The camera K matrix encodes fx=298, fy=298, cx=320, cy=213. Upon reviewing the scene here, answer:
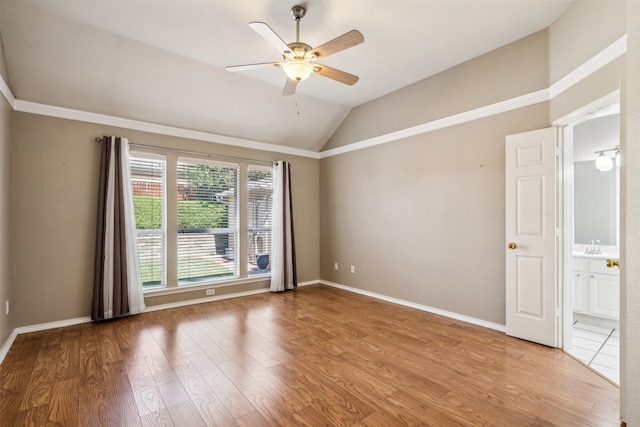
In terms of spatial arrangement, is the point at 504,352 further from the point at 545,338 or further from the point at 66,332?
the point at 66,332

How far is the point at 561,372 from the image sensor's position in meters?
2.55

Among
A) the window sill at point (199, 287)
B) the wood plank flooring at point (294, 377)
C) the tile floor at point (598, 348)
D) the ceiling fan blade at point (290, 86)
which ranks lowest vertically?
the tile floor at point (598, 348)

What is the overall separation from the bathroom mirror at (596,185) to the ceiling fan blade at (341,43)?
12.5 feet

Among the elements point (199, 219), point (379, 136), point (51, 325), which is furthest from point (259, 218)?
point (51, 325)

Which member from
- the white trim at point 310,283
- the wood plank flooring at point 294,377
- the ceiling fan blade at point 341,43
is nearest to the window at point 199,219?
the white trim at point 310,283

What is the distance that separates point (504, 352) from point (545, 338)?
20.4 inches

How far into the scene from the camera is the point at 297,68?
2545mm

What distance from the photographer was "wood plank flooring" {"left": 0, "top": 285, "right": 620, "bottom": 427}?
201cm

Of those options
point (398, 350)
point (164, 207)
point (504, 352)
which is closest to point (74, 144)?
point (164, 207)

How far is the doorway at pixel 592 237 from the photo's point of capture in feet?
9.94

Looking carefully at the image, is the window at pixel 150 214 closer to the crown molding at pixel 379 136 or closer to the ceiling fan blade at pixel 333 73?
the crown molding at pixel 379 136

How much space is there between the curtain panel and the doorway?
5087mm

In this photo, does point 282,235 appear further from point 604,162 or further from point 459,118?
point 604,162

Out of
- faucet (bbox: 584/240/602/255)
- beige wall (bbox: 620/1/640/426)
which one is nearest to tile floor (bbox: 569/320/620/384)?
faucet (bbox: 584/240/602/255)
